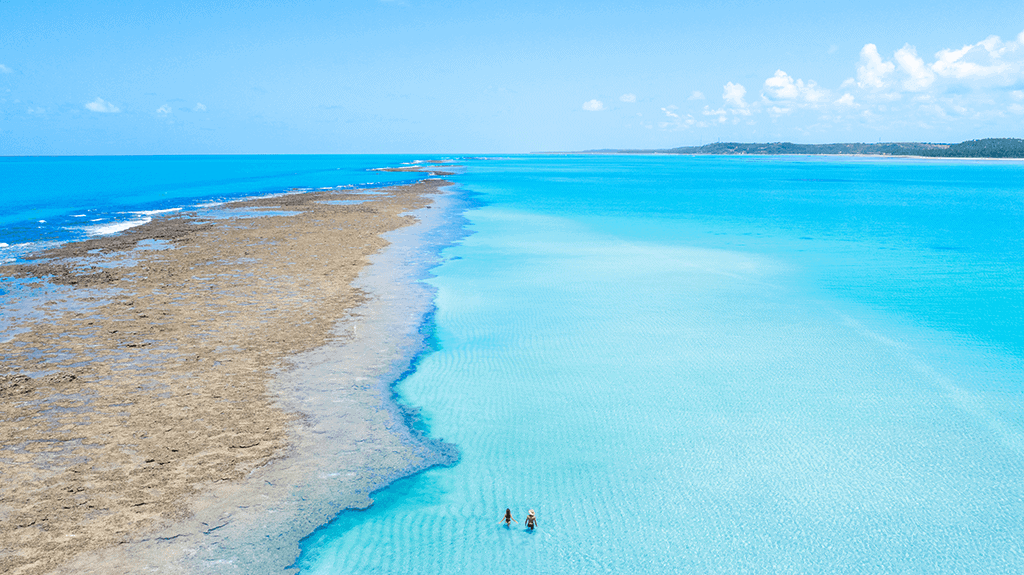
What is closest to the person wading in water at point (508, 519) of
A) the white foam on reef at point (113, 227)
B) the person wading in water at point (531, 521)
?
the person wading in water at point (531, 521)

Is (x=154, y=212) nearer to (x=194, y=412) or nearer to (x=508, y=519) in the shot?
(x=194, y=412)

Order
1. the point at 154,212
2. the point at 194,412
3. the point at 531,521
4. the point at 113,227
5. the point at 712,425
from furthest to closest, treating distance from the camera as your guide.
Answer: the point at 154,212, the point at 113,227, the point at 712,425, the point at 194,412, the point at 531,521

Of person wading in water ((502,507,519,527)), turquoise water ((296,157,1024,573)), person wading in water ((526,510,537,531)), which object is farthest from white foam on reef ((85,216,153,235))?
person wading in water ((526,510,537,531))

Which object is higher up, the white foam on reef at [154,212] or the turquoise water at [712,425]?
the white foam on reef at [154,212]

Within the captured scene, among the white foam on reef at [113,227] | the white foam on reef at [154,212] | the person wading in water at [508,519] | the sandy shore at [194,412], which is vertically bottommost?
the person wading in water at [508,519]

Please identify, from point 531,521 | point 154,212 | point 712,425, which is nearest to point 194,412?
point 531,521

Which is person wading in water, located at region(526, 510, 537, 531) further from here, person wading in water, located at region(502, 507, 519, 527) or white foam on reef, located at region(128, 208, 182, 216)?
white foam on reef, located at region(128, 208, 182, 216)

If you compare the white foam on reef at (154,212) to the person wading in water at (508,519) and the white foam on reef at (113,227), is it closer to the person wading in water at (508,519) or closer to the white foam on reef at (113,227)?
the white foam on reef at (113,227)

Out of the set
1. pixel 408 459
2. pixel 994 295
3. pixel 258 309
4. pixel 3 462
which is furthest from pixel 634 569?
pixel 994 295
